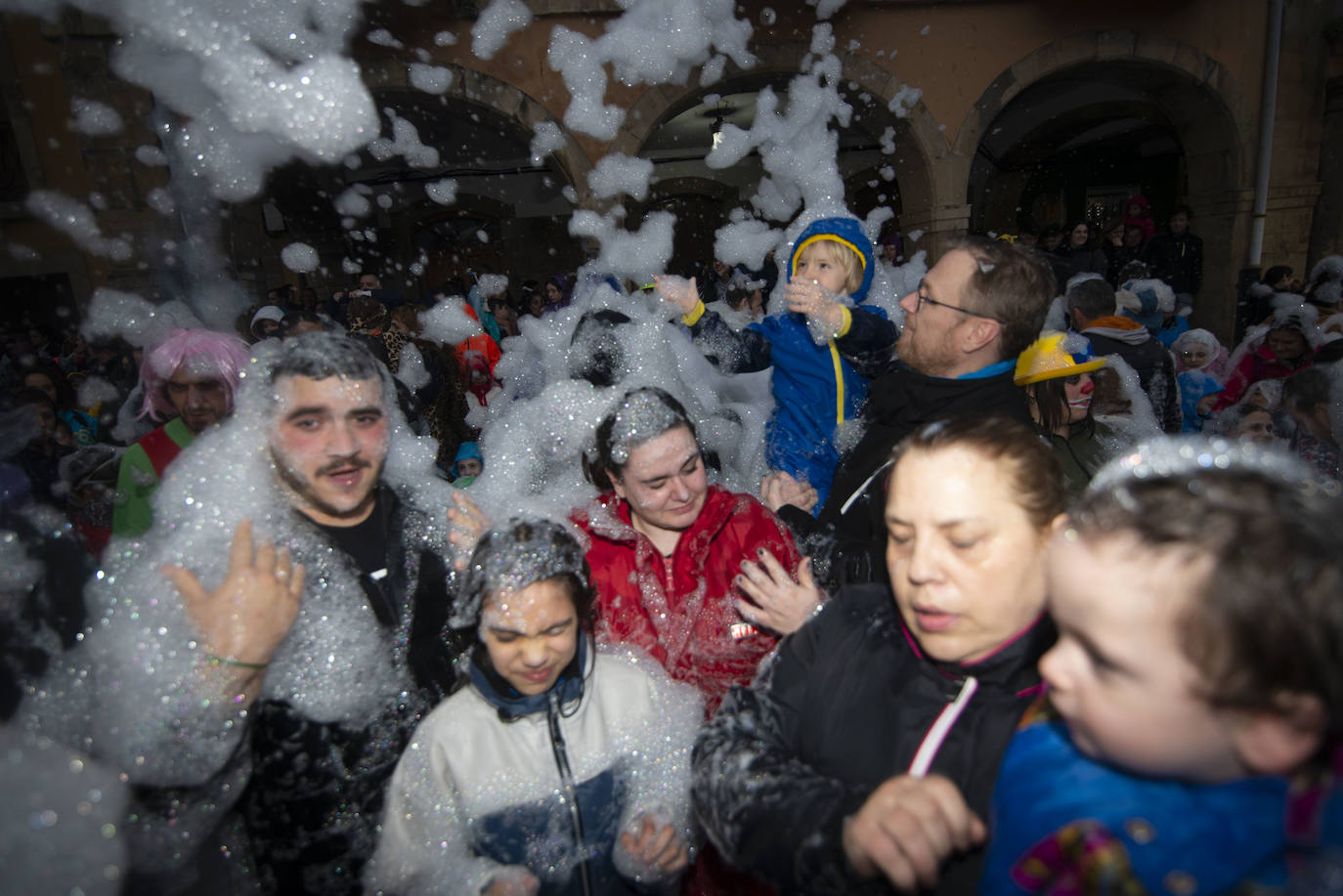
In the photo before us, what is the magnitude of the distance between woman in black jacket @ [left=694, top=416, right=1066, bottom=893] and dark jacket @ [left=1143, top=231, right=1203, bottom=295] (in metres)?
7.76

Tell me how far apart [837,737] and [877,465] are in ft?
2.96

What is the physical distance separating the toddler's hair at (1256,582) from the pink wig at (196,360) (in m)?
2.38

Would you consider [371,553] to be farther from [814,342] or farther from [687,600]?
[814,342]

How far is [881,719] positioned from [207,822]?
1.32 m

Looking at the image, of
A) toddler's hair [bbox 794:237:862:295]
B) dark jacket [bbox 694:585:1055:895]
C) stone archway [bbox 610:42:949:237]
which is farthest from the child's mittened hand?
stone archway [bbox 610:42:949:237]

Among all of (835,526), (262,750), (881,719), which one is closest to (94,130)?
(262,750)

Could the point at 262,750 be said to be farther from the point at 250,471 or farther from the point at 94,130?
the point at 94,130

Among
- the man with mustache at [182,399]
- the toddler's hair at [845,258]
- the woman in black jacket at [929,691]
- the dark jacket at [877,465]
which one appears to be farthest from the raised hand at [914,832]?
the man with mustache at [182,399]

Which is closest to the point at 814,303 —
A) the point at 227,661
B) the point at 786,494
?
the point at 786,494

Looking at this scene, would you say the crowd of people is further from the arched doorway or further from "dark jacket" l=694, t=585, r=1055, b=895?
the arched doorway

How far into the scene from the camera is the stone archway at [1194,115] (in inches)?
284

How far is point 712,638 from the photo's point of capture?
5.70ft

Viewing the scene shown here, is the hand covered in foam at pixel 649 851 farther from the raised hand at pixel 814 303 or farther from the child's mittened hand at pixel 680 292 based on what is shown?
the child's mittened hand at pixel 680 292

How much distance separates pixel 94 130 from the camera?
22.0 ft
